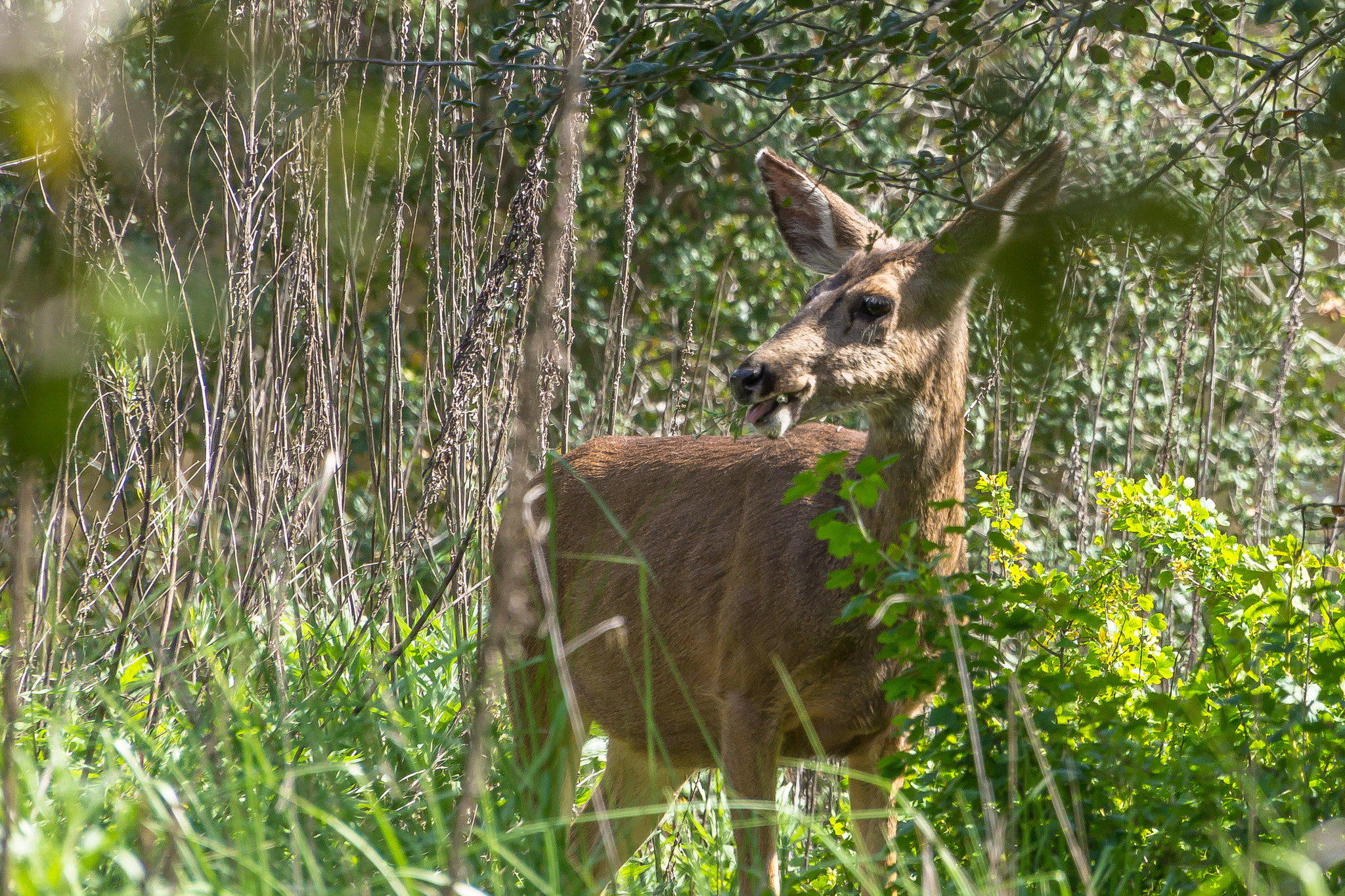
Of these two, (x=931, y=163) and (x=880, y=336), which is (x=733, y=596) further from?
(x=931, y=163)

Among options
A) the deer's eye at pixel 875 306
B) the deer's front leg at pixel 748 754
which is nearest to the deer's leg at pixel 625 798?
the deer's front leg at pixel 748 754

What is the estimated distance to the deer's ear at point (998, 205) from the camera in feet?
10.2

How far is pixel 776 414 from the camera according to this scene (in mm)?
3178

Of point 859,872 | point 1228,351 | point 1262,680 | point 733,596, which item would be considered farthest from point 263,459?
point 1228,351

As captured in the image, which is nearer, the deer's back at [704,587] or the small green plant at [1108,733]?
the small green plant at [1108,733]

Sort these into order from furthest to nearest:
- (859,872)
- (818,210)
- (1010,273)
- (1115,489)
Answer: (818,210) < (1115,489) < (859,872) < (1010,273)

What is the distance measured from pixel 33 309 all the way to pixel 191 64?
46.7 inches

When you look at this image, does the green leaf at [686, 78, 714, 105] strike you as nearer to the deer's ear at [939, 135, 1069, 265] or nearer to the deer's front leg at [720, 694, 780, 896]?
the deer's ear at [939, 135, 1069, 265]

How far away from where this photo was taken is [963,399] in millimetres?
3508

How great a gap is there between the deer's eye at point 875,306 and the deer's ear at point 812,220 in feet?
2.01

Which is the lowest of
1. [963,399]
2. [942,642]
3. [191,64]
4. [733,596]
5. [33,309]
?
[733,596]

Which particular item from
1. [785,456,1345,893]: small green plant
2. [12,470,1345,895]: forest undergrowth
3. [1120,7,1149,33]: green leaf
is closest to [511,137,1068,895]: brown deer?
[12,470,1345,895]: forest undergrowth

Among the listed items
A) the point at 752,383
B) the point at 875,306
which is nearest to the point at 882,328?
the point at 875,306

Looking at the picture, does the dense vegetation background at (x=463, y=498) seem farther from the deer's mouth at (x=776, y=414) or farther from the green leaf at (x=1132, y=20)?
the deer's mouth at (x=776, y=414)
